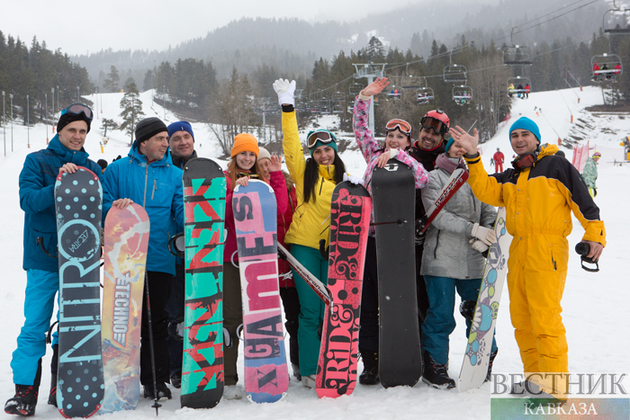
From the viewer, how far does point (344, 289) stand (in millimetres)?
2623

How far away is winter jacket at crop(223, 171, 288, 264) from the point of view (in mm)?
2715

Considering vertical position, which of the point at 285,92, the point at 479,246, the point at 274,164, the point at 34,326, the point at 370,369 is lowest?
the point at 370,369

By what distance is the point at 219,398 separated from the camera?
244 centimetres

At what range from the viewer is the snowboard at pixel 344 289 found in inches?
101

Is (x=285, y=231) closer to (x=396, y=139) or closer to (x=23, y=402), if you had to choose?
(x=396, y=139)

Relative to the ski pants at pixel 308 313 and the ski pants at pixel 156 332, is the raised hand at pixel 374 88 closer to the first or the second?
the ski pants at pixel 308 313

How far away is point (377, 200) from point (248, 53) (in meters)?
137

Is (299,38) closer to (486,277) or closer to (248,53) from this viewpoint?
(248,53)

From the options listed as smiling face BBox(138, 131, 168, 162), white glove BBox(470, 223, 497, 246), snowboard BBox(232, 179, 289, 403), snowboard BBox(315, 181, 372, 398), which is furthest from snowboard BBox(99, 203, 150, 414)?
white glove BBox(470, 223, 497, 246)

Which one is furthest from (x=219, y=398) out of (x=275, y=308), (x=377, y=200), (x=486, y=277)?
(x=486, y=277)

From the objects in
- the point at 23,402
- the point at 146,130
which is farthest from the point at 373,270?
the point at 23,402

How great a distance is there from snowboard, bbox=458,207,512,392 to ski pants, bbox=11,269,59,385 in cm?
246

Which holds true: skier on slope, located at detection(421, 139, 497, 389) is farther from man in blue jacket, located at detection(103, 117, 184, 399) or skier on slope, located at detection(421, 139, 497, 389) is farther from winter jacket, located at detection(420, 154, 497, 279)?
man in blue jacket, located at detection(103, 117, 184, 399)

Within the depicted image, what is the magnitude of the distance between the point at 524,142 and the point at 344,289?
4.51 feet
